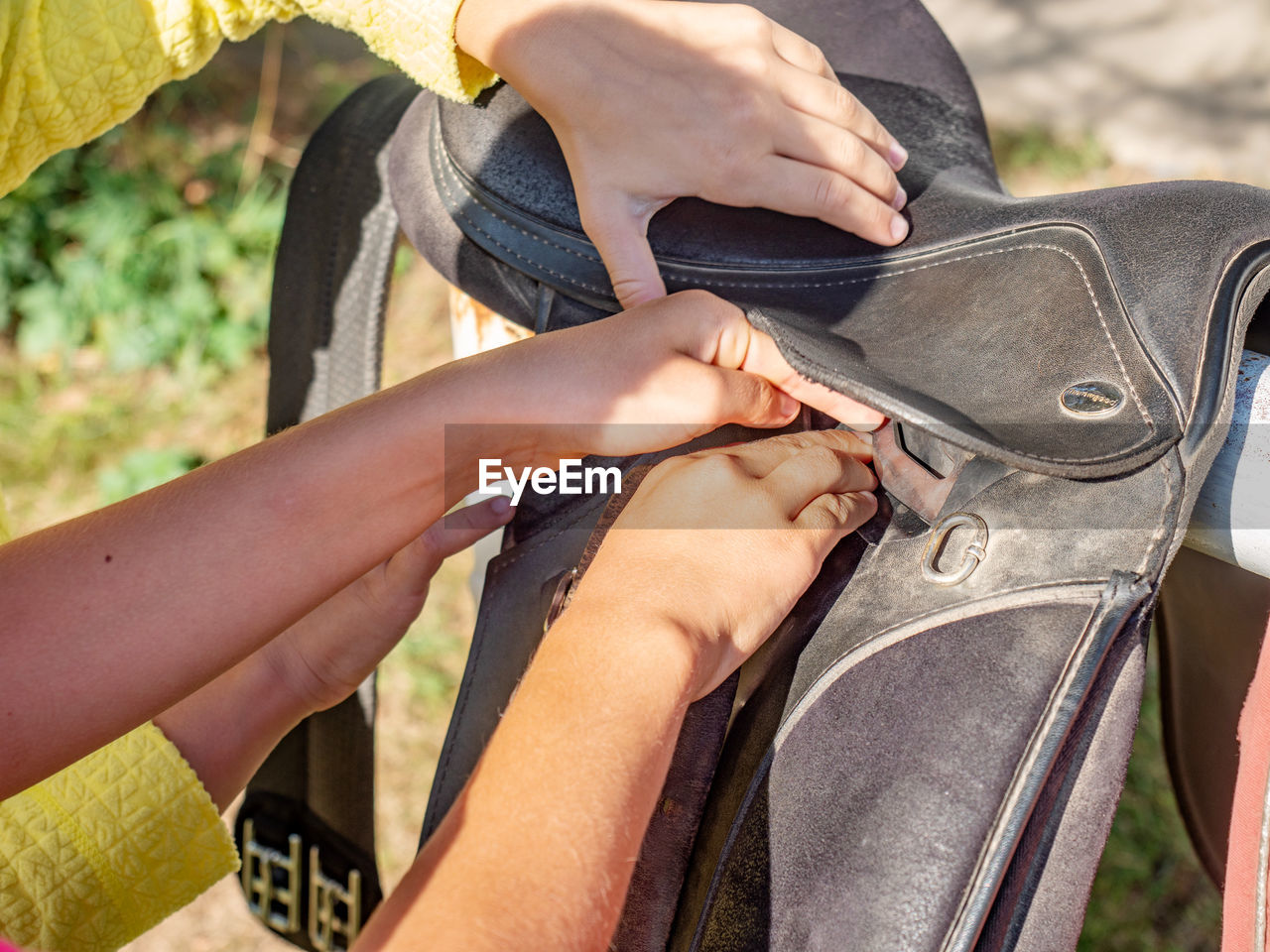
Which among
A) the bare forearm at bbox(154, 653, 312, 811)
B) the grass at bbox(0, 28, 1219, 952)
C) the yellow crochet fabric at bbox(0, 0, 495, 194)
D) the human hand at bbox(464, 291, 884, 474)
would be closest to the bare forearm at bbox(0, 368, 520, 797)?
the human hand at bbox(464, 291, 884, 474)

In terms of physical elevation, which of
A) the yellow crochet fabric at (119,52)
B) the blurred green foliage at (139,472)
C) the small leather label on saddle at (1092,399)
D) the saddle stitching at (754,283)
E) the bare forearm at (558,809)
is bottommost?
the blurred green foliage at (139,472)

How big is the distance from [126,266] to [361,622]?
6.16 feet

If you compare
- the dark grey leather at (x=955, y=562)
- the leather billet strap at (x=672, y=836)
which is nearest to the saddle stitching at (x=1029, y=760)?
the dark grey leather at (x=955, y=562)

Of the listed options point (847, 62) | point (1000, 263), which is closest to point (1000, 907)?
point (1000, 263)

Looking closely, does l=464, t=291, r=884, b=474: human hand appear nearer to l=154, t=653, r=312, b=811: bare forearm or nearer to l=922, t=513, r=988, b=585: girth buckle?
l=922, t=513, r=988, b=585: girth buckle

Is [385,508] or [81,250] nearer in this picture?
[385,508]

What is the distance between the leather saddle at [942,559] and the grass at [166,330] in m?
1.24

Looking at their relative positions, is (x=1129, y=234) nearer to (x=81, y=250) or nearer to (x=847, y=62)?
(x=847, y=62)

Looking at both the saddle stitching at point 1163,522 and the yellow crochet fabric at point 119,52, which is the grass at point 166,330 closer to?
the yellow crochet fabric at point 119,52

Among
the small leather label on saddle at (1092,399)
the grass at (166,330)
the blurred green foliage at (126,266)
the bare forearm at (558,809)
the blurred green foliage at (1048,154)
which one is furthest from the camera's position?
the blurred green foliage at (1048,154)

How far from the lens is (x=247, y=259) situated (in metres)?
2.45

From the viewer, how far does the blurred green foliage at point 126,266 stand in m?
2.35

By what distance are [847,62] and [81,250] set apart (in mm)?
2216

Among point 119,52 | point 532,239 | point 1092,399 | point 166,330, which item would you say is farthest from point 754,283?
point 166,330
